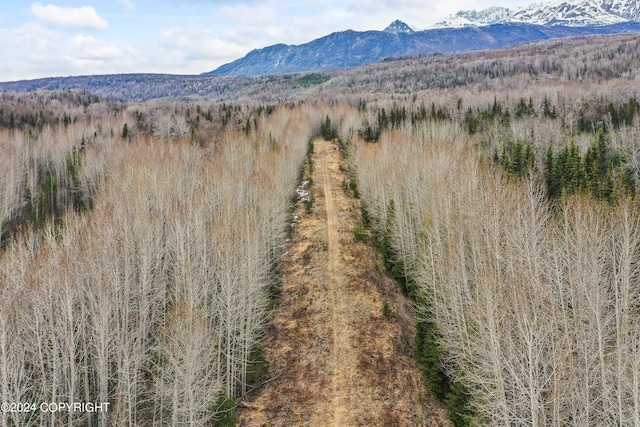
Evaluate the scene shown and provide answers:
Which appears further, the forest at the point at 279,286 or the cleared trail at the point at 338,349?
the cleared trail at the point at 338,349

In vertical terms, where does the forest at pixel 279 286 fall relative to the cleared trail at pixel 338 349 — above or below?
above

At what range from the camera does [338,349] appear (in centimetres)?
3012

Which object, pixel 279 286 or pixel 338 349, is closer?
pixel 338 349

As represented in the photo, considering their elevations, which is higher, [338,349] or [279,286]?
[279,286]

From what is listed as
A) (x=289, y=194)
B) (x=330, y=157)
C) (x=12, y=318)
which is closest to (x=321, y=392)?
(x=12, y=318)

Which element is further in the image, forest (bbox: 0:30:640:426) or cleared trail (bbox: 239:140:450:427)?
cleared trail (bbox: 239:140:450:427)

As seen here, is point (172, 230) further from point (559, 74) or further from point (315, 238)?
point (559, 74)

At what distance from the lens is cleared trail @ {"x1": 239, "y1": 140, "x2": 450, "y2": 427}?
24672 mm

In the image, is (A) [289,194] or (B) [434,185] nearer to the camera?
(B) [434,185]

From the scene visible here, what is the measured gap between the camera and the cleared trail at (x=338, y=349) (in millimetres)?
24672

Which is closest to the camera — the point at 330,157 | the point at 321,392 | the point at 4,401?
the point at 4,401

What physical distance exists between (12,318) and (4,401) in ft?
12.5

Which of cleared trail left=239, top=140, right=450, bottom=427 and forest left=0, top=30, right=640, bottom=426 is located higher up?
forest left=0, top=30, right=640, bottom=426

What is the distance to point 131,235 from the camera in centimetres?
3003
